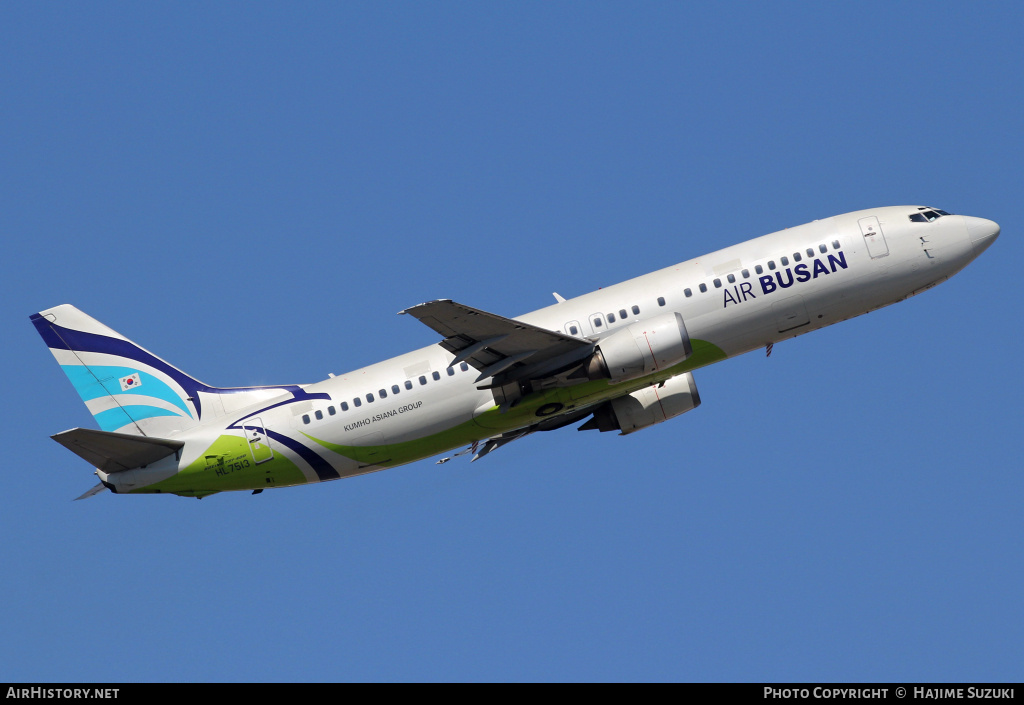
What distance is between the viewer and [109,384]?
50.1 m

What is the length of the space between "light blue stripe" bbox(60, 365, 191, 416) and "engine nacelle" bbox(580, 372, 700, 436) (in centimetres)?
1843

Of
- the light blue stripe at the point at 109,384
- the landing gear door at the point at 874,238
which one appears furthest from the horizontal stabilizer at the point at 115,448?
the landing gear door at the point at 874,238

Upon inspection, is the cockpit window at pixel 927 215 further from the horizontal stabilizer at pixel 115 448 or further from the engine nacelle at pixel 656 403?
the horizontal stabilizer at pixel 115 448

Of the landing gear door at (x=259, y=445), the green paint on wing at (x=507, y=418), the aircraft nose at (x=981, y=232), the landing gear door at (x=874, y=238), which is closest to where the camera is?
the green paint on wing at (x=507, y=418)

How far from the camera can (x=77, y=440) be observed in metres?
44.5

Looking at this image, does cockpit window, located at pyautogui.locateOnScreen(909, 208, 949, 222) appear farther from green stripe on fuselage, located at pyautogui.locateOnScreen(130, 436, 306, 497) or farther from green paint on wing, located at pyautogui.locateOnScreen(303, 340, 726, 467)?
green stripe on fuselage, located at pyautogui.locateOnScreen(130, 436, 306, 497)

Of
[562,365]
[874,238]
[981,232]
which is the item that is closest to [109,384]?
[562,365]

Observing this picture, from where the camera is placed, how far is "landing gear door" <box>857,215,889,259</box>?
4572cm

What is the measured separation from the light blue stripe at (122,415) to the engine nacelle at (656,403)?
18.9 m

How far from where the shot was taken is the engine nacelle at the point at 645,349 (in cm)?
4328

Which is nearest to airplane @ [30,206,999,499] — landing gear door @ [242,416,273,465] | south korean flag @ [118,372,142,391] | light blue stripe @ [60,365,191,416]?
landing gear door @ [242,416,273,465]

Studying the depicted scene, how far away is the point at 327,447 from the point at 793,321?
61.7 feet
